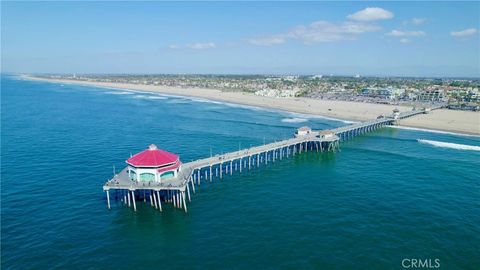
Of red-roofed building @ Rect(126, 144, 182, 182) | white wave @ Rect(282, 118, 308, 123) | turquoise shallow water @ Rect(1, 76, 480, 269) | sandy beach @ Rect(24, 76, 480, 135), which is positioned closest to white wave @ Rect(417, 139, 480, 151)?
turquoise shallow water @ Rect(1, 76, 480, 269)

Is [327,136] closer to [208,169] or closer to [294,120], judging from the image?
[208,169]

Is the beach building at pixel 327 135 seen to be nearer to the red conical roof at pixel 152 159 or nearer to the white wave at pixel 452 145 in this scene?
the white wave at pixel 452 145

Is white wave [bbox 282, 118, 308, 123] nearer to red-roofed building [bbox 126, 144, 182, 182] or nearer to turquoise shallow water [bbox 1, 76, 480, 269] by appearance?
turquoise shallow water [bbox 1, 76, 480, 269]

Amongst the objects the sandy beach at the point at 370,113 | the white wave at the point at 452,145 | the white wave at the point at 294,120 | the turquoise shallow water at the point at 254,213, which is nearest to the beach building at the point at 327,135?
the turquoise shallow water at the point at 254,213

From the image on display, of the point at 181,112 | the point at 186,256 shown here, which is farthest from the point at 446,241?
the point at 181,112

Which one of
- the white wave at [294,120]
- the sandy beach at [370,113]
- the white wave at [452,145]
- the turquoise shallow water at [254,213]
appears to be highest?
the sandy beach at [370,113]

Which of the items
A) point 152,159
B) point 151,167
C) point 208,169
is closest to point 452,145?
point 208,169
